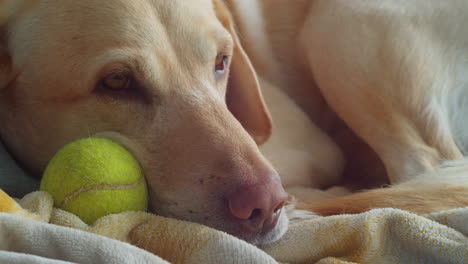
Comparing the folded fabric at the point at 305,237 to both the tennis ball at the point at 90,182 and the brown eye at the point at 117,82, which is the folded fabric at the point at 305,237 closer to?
the tennis ball at the point at 90,182

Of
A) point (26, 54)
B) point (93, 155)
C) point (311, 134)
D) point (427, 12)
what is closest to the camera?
point (93, 155)

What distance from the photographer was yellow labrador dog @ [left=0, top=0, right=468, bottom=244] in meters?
1.14

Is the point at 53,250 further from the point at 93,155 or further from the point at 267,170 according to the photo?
the point at 267,170

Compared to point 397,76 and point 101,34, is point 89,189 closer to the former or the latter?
point 101,34

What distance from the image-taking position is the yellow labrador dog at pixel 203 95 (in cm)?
114

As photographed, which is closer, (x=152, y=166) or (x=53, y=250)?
(x=53, y=250)

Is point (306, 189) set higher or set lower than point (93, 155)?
lower

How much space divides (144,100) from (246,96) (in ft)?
1.98

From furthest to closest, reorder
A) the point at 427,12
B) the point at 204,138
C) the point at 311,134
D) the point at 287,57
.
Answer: the point at 287,57, the point at 311,134, the point at 427,12, the point at 204,138

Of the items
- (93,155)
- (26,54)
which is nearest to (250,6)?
(26,54)

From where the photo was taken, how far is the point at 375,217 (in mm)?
1084

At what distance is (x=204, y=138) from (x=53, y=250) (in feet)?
1.44

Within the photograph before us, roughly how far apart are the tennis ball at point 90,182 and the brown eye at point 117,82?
21 cm

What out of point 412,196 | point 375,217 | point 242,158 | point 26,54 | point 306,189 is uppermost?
point 26,54
